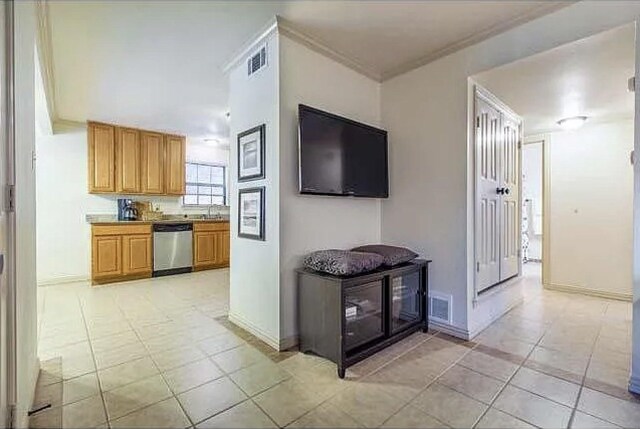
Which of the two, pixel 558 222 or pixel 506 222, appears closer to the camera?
pixel 506 222

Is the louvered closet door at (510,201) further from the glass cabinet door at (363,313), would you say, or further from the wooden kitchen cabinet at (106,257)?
the wooden kitchen cabinet at (106,257)

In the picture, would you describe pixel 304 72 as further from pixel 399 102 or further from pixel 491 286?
pixel 491 286

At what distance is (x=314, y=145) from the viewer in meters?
2.44

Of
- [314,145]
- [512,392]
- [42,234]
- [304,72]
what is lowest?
[512,392]

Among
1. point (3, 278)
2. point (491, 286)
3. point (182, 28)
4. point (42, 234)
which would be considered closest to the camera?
point (3, 278)

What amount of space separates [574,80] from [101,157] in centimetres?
584

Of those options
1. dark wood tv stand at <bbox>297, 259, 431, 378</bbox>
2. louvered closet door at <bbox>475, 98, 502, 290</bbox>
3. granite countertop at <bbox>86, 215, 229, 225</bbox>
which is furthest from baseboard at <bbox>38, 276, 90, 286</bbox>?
louvered closet door at <bbox>475, 98, 502, 290</bbox>

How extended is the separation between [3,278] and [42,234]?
435 cm

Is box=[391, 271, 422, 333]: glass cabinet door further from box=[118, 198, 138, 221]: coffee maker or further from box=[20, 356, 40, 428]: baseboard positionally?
box=[118, 198, 138, 221]: coffee maker

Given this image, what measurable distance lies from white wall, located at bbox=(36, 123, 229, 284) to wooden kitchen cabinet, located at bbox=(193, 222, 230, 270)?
1484 millimetres

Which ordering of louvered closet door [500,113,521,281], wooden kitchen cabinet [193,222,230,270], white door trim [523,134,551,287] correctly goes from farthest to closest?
wooden kitchen cabinet [193,222,230,270] → white door trim [523,134,551,287] → louvered closet door [500,113,521,281]

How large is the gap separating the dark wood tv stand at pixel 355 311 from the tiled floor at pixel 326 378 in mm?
103

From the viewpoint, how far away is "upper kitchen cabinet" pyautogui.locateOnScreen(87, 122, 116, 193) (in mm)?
4746

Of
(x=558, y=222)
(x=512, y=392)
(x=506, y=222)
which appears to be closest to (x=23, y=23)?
(x=512, y=392)
